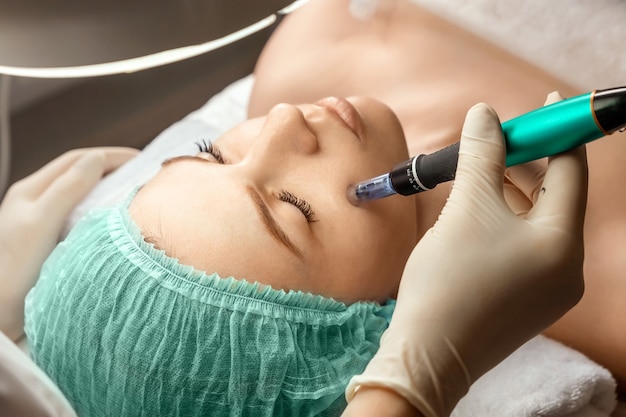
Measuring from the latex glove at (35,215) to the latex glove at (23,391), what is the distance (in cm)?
41

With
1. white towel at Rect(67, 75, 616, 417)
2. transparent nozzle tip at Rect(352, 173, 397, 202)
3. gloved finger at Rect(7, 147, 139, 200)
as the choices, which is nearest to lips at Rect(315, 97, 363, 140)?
transparent nozzle tip at Rect(352, 173, 397, 202)

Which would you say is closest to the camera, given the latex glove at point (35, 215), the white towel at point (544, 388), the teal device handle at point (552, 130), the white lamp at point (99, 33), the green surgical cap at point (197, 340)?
the white lamp at point (99, 33)

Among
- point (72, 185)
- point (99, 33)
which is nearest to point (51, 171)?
point (72, 185)

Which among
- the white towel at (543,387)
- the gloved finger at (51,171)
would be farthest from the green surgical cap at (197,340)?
the gloved finger at (51,171)

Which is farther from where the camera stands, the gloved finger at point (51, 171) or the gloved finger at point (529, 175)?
the gloved finger at point (51, 171)

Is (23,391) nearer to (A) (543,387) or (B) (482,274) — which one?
(B) (482,274)

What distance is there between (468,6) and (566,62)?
0.69 feet

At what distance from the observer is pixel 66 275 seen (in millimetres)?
962

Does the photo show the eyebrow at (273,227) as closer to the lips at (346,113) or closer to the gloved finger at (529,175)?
the lips at (346,113)

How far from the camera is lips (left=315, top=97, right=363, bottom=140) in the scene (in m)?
1.00

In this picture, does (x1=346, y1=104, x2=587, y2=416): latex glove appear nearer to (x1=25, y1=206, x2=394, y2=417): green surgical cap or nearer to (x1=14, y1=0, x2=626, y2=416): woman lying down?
(x1=14, y1=0, x2=626, y2=416): woman lying down

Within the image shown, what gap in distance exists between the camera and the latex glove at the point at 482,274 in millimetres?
712

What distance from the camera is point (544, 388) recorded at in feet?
3.31

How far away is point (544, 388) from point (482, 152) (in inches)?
18.7
